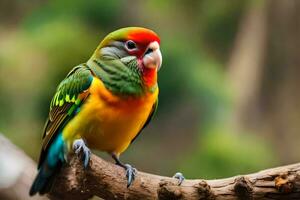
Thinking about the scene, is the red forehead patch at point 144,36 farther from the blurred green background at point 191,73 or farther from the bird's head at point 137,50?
the blurred green background at point 191,73

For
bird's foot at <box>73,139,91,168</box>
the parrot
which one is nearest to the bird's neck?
the parrot

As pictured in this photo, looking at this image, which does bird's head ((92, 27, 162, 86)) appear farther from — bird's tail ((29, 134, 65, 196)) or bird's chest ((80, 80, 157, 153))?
bird's tail ((29, 134, 65, 196))

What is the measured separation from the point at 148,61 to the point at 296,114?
2463 mm

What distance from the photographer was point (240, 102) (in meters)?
3.94

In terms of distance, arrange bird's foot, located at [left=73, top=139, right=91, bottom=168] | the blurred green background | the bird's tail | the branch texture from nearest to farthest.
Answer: the branch texture → bird's foot, located at [left=73, top=139, right=91, bottom=168] → the bird's tail → the blurred green background

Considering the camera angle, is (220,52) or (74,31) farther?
(220,52)

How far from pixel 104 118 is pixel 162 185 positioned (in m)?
0.30

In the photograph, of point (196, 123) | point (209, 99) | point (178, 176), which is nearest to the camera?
point (178, 176)

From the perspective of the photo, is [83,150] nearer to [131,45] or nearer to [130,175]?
[130,175]

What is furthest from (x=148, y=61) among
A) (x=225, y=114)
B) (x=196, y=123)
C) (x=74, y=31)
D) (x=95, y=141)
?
(x=196, y=123)

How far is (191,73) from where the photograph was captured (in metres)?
3.72

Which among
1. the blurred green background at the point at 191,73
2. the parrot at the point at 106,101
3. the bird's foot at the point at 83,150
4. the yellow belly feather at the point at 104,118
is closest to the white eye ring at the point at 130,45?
the parrot at the point at 106,101

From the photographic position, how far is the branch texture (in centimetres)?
157

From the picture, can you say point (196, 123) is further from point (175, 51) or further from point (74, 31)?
point (74, 31)
